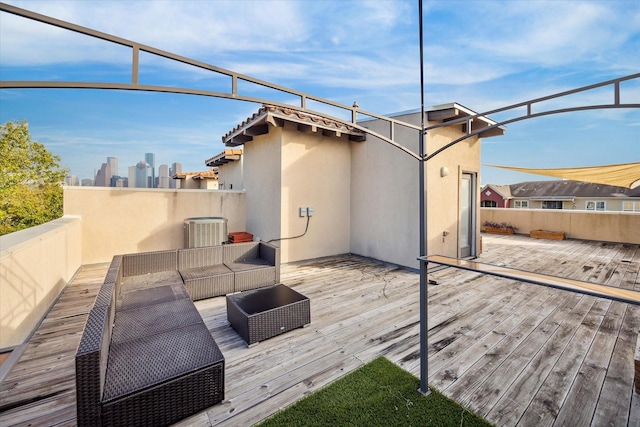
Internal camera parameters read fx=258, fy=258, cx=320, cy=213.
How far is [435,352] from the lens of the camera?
9.01 ft

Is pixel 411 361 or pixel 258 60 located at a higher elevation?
pixel 258 60

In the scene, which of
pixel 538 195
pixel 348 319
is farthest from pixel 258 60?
pixel 538 195

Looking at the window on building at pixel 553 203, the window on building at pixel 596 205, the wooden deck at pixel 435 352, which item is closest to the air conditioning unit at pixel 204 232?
the wooden deck at pixel 435 352

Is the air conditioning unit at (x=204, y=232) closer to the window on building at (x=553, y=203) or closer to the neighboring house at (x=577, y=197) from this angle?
the neighboring house at (x=577, y=197)

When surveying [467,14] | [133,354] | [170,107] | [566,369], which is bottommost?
[566,369]

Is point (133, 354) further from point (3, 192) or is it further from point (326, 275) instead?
point (3, 192)

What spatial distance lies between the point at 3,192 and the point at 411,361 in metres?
22.6

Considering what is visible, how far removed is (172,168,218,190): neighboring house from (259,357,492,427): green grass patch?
41.5ft

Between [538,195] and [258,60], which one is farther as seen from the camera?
[538,195]

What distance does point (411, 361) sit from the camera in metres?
2.58

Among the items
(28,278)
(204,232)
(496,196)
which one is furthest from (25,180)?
(496,196)

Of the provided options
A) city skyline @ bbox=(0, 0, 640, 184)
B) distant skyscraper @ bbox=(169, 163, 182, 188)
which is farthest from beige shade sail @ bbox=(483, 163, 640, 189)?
distant skyscraper @ bbox=(169, 163, 182, 188)

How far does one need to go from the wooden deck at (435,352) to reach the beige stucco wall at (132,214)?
116 centimetres

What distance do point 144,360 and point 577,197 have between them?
32.2m
